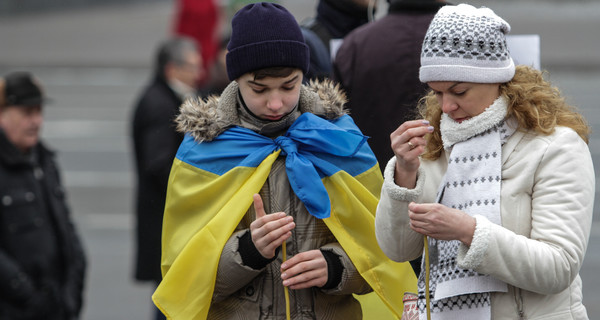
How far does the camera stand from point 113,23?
91.1 ft

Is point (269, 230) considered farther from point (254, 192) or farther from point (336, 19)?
point (336, 19)

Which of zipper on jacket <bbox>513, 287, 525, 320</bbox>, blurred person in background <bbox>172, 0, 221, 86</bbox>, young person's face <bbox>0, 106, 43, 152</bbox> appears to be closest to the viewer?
zipper on jacket <bbox>513, 287, 525, 320</bbox>

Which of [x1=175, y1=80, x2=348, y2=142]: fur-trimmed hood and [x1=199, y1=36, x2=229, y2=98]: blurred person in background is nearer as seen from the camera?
[x1=175, y1=80, x2=348, y2=142]: fur-trimmed hood

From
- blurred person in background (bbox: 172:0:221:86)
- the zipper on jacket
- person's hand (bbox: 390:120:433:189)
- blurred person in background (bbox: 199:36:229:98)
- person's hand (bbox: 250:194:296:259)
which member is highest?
person's hand (bbox: 390:120:433:189)

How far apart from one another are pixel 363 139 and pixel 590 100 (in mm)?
15988

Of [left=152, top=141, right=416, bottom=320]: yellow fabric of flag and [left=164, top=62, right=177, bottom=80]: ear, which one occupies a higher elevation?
[left=152, top=141, right=416, bottom=320]: yellow fabric of flag

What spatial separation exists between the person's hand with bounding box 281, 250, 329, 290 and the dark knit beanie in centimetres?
65

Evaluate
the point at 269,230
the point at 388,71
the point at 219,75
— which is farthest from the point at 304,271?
the point at 219,75

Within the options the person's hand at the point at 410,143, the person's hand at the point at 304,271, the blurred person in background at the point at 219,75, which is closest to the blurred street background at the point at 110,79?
the blurred person in background at the point at 219,75

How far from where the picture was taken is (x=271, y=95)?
3387 millimetres

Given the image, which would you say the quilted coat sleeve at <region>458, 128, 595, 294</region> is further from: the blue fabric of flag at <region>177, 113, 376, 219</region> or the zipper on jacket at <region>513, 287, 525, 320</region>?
the blue fabric of flag at <region>177, 113, 376, 219</region>

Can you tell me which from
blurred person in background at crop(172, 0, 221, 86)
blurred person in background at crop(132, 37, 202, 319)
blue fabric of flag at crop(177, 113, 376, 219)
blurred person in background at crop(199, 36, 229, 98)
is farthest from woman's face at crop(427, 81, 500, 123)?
blurred person in background at crop(172, 0, 221, 86)

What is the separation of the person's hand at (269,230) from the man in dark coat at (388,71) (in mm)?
1145

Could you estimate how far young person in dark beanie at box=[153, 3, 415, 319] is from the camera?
11.1ft
